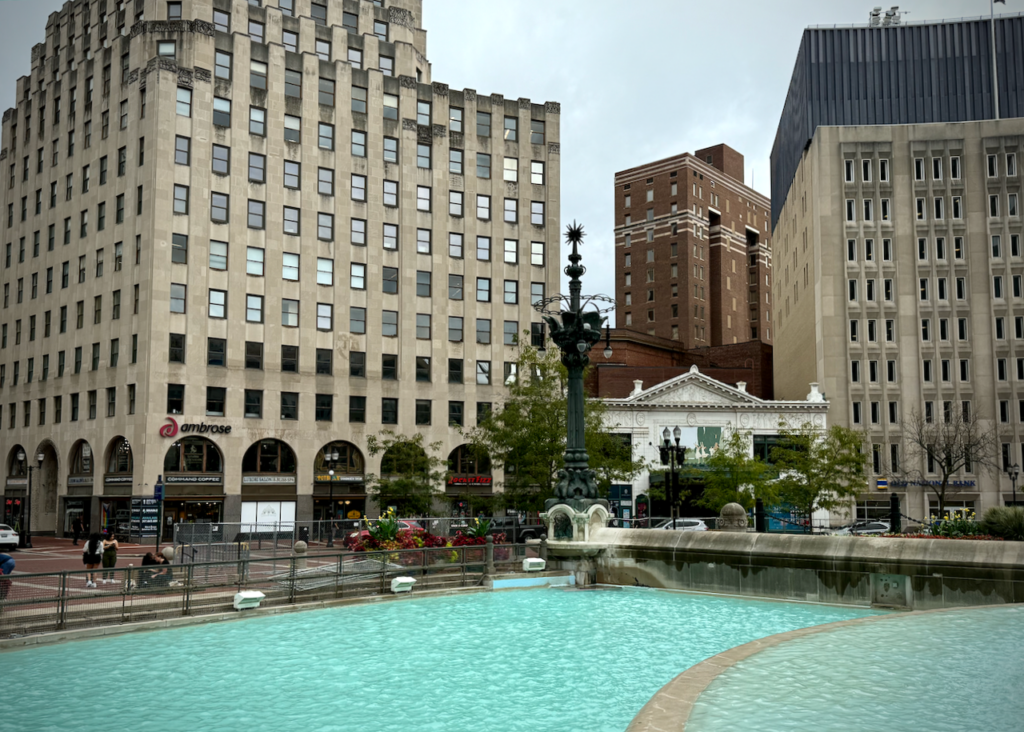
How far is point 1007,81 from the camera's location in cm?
7331

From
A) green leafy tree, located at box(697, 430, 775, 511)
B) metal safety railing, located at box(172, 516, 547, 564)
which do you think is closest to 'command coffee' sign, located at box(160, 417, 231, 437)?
metal safety railing, located at box(172, 516, 547, 564)

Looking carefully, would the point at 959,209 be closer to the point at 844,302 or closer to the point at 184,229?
the point at 844,302

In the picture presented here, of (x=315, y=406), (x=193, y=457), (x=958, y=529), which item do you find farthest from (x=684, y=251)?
(x=958, y=529)

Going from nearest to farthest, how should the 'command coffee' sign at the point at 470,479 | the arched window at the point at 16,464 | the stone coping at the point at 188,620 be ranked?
the stone coping at the point at 188,620, the 'command coffee' sign at the point at 470,479, the arched window at the point at 16,464

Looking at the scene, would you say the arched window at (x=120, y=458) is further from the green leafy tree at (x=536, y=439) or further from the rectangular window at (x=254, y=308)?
the green leafy tree at (x=536, y=439)

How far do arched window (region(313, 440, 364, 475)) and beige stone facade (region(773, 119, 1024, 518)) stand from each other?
35.6 metres

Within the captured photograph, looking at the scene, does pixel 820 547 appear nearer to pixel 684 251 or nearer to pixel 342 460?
pixel 342 460

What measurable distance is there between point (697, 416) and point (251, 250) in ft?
111

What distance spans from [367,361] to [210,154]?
53.3 ft

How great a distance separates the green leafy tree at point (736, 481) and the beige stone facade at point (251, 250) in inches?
666

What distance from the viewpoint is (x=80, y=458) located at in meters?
59.1

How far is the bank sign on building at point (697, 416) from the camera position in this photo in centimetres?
6694

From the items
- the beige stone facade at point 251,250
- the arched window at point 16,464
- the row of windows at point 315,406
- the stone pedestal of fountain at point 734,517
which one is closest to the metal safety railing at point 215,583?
the stone pedestal of fountain at point 734,517

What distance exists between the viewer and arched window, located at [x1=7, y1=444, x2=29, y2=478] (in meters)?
64.8
